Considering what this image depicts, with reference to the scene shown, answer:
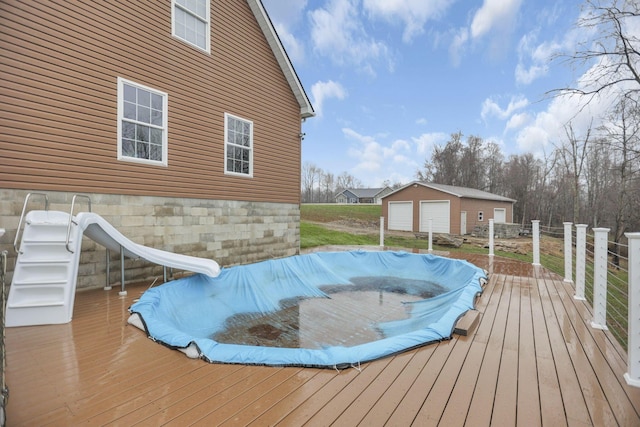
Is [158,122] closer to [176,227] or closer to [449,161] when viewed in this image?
[176,227]

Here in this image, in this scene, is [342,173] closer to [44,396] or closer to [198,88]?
[198,88]

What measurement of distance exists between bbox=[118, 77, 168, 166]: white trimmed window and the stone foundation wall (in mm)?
835

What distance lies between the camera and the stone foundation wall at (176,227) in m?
4.63

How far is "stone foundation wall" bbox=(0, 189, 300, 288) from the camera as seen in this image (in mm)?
4633

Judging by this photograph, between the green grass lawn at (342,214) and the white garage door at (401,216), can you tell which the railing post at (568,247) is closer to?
the white garage door at (401,216)

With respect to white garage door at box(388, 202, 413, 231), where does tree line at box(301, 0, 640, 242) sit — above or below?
above

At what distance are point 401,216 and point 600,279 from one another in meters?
17.6

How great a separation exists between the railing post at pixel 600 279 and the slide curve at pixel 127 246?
16.5 ft

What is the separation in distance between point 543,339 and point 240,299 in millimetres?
4519

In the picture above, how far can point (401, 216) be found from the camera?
814 inches

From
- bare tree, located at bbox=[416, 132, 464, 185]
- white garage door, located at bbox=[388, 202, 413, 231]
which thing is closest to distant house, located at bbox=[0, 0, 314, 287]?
white garage door, located at bbox=[388, 202, 413, 231]

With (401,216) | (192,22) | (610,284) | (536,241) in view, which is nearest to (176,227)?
A: (192,22)

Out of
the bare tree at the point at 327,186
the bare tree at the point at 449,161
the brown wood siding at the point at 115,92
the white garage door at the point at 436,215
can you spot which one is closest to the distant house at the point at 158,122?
the brown wood siding at the point at 115,92

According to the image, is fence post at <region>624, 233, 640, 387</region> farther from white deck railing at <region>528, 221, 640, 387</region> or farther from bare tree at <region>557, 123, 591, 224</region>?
bare tree at <region>557, 123, 591, 224</region>
